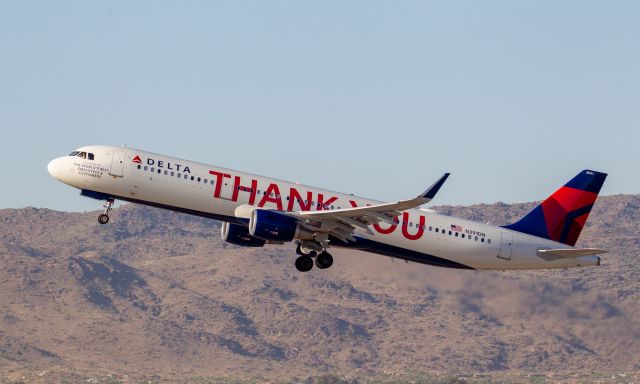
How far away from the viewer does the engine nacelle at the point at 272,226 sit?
66.8 m

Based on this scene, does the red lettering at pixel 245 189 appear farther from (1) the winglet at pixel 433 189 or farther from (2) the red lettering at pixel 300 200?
(1) the winglet at pixel 433 189

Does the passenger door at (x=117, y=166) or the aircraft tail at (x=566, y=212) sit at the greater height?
the aircraft tail at (x=566, y=212)

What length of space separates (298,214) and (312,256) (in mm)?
5008

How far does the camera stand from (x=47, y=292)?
180125mm

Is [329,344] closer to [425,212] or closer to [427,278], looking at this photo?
[427,278]

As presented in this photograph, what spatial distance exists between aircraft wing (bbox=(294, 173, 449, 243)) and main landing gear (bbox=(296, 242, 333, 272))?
4.63 ft

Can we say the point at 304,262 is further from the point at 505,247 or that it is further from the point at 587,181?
the point at 587,181

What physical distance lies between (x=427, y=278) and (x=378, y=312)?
263ft

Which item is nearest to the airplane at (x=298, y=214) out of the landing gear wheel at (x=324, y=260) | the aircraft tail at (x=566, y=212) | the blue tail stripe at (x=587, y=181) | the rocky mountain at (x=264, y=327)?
the landing gear wheel at (x=324, y=260)

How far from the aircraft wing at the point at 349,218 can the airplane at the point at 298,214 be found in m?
0.05

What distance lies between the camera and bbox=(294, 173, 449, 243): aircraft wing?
65750mm

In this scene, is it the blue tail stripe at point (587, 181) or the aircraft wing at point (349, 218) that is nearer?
the aircraft wing at point (349, 218)

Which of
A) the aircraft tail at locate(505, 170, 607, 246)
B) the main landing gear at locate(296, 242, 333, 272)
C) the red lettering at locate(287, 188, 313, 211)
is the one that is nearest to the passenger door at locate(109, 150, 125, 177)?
the red lettering at locate(287, 188, 313, 211)

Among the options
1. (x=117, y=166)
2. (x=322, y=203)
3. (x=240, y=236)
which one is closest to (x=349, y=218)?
(x=322, y=203)
